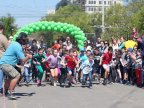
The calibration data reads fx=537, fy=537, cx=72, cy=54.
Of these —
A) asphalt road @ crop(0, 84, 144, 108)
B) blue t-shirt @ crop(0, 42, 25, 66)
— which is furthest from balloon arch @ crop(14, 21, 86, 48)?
blue t-shirt @ crop(0, 42, 25, 66)

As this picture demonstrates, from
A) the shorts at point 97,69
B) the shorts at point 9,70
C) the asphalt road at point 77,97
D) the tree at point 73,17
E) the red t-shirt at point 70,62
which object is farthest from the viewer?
the tree at point 73,17

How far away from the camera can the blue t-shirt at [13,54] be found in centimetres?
1436

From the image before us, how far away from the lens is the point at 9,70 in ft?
46.9

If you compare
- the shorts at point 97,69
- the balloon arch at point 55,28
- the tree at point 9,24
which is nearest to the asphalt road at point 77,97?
the shorts at point 97,69

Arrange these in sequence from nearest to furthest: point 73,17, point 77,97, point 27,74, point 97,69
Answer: point 77,97 < point 27,74 < point 97,69 < point 73,17

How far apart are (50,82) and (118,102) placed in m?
6.42

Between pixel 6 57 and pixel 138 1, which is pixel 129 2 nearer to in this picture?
pixel 138 1

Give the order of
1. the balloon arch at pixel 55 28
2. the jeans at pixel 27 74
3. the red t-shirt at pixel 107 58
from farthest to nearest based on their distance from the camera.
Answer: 1. the balloon arch at pixel 55 28
2. the red t-shirt at pixel 107 58
3. the jeans at pixel 27 74

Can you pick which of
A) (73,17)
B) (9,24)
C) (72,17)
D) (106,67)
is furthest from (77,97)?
(72,17)

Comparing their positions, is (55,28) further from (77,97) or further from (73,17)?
(73,17)

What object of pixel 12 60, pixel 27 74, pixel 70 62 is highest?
pixel 12 60

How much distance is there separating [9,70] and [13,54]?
46cm

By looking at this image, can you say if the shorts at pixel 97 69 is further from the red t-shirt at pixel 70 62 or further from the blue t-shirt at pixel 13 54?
the blue t-shirt at pixel 13 54

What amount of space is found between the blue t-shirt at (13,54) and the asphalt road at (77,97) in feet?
3.30
